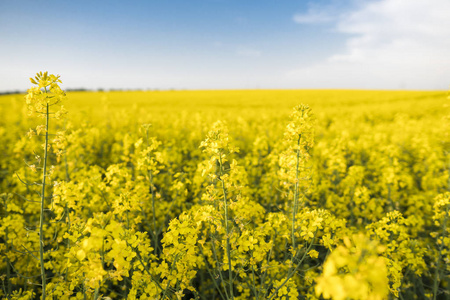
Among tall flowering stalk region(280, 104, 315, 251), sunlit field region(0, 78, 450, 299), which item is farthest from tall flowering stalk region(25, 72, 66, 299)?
tall flowering stalk region(280, 104, 315, 251)

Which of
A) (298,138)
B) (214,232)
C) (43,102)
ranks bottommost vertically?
(214,232)

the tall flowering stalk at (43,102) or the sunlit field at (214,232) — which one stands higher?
the tall flowering stalk at (43,102)

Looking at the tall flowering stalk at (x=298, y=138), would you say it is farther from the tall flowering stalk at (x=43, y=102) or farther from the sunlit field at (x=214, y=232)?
the tall flowering stalk at (x=43, y=102)

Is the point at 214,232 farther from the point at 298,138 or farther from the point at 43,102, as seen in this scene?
the point at 43,102

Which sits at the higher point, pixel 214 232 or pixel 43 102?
pixel 43 102

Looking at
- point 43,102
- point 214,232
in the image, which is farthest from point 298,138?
point 43,102

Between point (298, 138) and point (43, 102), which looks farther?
point (298, 138)

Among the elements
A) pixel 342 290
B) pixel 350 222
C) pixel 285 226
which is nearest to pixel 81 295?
pixel 285 226

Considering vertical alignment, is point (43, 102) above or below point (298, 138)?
above

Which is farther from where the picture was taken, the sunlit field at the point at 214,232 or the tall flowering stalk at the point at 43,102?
the tall flowering stalk at the point at 43,102

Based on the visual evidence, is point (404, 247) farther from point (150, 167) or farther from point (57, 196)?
point (57, 196)

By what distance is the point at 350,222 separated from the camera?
4824mm

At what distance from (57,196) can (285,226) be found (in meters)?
2.84

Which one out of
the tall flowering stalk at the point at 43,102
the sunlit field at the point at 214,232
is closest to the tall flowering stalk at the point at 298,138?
the sunlit field at the point at 214,232
